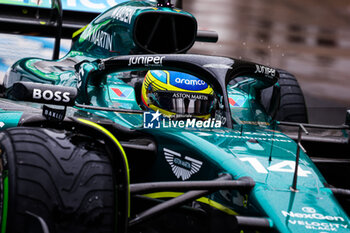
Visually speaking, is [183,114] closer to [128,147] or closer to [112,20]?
[128,147]

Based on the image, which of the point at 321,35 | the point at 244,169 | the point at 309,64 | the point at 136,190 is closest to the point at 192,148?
the point at 244,169

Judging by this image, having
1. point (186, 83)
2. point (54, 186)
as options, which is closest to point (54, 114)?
point (54, 186)

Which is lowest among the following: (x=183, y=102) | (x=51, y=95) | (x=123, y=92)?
(x=123, y=92)

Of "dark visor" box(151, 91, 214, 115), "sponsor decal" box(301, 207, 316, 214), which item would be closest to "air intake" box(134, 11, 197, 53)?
"dark visor" box(151, 91, 214, 115)

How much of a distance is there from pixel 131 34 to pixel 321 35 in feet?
17.7

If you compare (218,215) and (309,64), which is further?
(309,64)

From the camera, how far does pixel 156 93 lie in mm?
2764

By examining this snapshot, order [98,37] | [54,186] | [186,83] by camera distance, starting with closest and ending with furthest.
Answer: [54,186]
[186,83]
[98,37]

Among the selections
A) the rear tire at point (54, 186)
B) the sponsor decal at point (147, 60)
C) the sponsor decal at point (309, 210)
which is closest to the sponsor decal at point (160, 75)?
the sponsor decal at point (147, 60)

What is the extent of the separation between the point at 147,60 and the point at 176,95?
294 mm

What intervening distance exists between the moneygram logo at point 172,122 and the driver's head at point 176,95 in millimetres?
200

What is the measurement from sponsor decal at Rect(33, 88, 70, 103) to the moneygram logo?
52cm

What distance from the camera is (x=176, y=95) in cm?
271

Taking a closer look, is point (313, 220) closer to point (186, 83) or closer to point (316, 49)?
point (186, 83)
